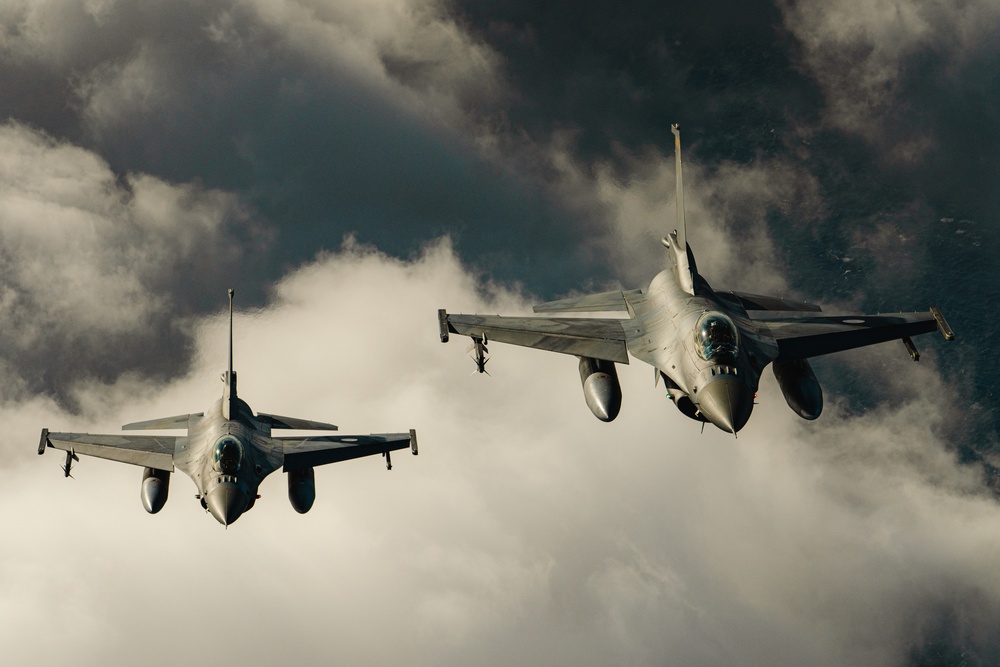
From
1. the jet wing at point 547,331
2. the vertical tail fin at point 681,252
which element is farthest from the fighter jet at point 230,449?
the vertical tail fin at point 681,252

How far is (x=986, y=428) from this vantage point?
120m

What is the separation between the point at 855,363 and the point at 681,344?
89.8 meters

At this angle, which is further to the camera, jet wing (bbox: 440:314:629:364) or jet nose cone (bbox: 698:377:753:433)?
jet wing (bbox: 440:314:629:364)

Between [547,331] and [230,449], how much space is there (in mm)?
19050

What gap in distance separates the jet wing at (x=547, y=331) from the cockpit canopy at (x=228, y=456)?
44.0 ft

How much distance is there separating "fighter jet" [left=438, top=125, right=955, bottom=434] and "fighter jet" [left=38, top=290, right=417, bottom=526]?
10.3 metres

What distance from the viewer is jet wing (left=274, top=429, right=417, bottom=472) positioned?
51938mm

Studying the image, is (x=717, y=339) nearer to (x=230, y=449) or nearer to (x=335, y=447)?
(x=335, y=447)

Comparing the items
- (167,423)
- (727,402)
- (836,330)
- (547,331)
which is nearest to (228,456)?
(167,423)

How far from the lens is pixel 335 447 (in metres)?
52.7

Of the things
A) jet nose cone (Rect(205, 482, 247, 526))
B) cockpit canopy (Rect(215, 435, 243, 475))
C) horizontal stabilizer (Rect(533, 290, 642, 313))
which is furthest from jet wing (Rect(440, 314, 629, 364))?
jet nose cone (Rect(205, 482, 247, 526))

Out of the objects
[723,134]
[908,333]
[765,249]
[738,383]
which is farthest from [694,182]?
[738,383]

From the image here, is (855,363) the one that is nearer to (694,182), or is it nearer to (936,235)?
(936,235)

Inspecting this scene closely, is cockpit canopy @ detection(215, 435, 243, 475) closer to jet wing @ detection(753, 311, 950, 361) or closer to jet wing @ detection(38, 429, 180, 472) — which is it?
jet wing @ detection(38, 429, 180, 472)
